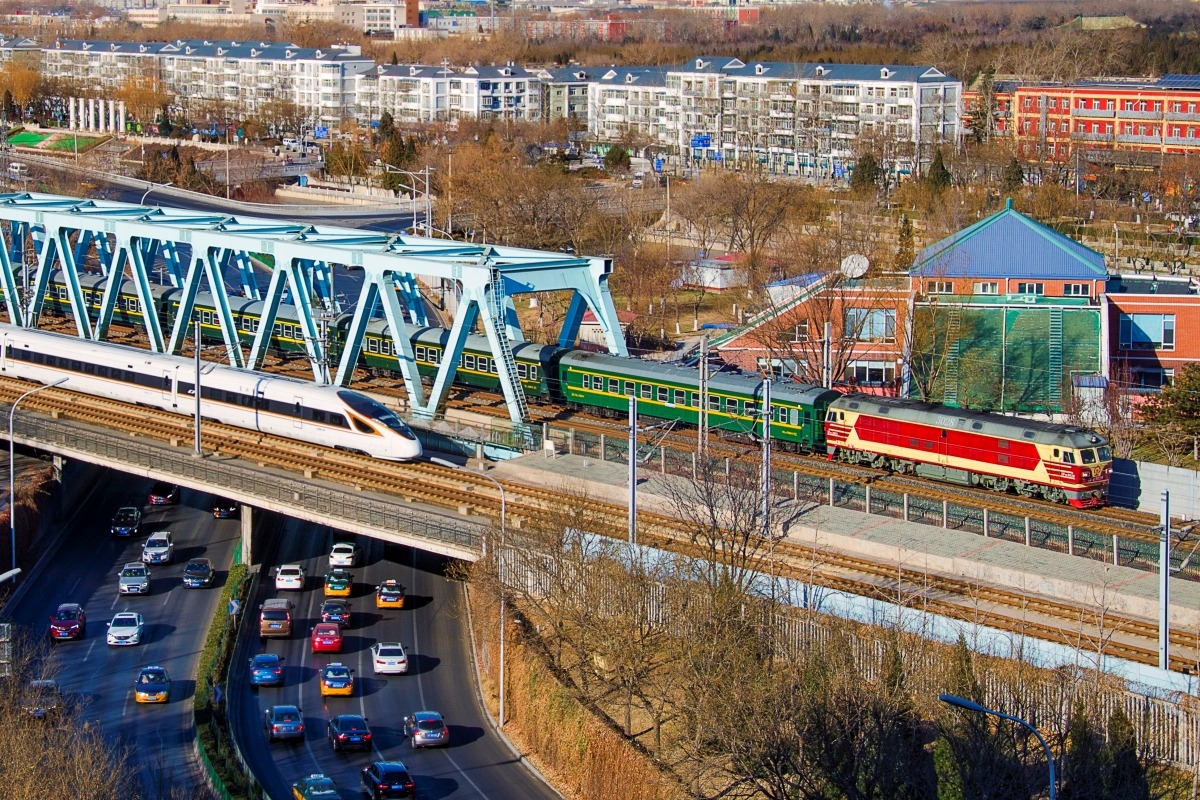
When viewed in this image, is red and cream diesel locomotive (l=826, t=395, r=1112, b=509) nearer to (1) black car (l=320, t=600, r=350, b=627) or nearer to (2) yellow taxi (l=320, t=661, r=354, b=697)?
(1) black car (l=320, t=600, r=350, b=627)

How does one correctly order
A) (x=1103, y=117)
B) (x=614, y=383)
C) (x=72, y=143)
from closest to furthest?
(x=614, y=383) → (x=1103, y=117) → (x=72, y=143)

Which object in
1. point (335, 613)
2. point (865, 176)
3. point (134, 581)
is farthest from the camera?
point (865, 176)

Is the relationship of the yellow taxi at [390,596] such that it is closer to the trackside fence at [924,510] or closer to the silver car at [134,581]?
the trackside fence at [924,510]

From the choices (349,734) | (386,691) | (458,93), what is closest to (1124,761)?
(349,734)

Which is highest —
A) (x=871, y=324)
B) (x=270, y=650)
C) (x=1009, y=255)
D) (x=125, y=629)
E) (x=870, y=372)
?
(x=1009, y=255)

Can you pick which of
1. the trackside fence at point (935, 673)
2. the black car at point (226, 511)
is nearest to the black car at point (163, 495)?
the black car at point (226, 511)

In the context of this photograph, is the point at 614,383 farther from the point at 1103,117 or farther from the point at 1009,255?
the point at 1103,117
